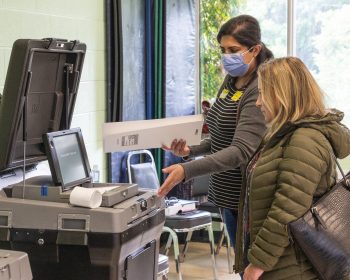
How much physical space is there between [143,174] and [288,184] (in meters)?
2.59

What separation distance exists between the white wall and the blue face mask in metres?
1.15

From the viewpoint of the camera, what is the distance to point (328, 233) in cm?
192

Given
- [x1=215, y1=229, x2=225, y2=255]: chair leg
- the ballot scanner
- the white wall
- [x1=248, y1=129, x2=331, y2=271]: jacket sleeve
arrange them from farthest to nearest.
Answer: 1. [x1=215, y1=229, x2=225, y2=255]: chair leg
2. the white wall
3. the ballot scanner
4. [x1=248, y1=129, x2=331, y2=271]: jacket sleeve

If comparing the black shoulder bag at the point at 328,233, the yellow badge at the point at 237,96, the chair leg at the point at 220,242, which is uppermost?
the yellow badge at the point at 237,96

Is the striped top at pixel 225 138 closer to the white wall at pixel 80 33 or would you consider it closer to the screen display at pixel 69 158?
the screen display at pixel 69 158

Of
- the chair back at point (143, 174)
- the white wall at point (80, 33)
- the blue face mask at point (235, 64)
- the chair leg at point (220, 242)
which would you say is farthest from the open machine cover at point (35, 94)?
the chair leg at point (220, 242)

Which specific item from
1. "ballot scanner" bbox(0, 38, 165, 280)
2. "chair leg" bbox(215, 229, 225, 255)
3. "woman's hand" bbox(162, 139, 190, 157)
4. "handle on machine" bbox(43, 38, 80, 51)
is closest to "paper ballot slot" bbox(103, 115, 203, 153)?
"woman's hand" bbox(162, 139, 190, 157)

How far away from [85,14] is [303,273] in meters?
2.44

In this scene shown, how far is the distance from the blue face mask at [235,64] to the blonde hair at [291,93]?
0.54m

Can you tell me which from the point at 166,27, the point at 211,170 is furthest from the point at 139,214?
the point at 166,27

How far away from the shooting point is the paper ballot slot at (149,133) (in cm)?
230

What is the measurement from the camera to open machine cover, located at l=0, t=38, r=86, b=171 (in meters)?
2.05

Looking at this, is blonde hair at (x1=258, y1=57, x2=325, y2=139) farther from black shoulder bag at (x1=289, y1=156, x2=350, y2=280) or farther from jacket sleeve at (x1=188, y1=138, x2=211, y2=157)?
jacket sleeve at (x1=188, y1=138, x2=211, y2=157)

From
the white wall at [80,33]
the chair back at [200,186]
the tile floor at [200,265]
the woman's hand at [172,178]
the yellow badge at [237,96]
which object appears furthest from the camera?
the chair back at [200,186]
